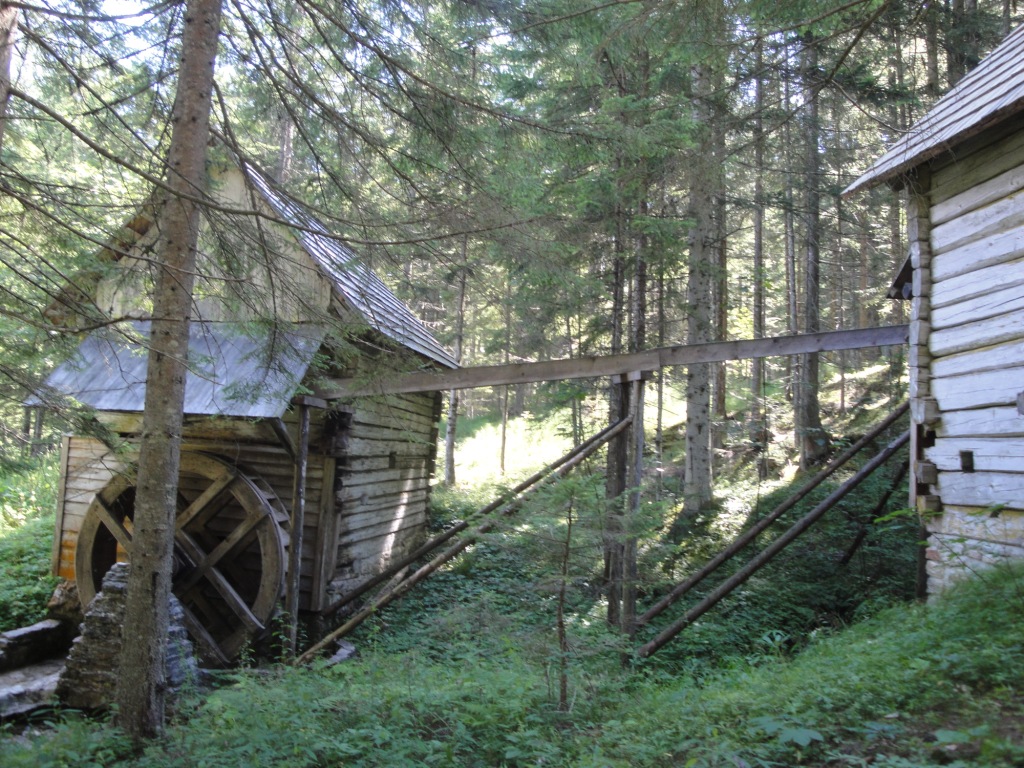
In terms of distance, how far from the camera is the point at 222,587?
28.7 feet

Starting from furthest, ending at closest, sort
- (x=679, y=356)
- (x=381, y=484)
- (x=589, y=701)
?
1. (x=381, y=484)
2. (x=679, y=356)
3. (x=589, y=701)

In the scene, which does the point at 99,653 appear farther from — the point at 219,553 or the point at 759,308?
the point at 759,308

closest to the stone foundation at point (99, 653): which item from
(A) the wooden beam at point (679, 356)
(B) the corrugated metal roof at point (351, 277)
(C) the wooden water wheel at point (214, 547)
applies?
(C) the wooden water wheel at point (214, 547)

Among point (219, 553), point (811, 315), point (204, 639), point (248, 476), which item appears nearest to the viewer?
point (204, 639)

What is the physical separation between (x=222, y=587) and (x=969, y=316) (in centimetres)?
880

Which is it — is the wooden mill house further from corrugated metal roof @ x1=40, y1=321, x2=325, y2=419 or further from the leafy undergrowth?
the leafy undergrowth

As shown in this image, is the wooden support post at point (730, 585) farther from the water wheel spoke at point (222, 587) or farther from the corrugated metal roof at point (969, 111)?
the water wheel spoke at point (222, 587)

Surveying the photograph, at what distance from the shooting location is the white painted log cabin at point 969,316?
559cm

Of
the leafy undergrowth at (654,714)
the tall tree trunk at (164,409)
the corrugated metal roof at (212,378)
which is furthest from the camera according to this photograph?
the corrugated metal roof at (212,378)

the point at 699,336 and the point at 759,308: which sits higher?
the point at 759,308

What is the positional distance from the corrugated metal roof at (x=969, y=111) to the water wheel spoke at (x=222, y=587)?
8.23 m

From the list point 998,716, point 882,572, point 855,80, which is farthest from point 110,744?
point 855,80

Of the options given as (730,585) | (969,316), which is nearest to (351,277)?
(730,585)

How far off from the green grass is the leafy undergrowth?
4200 mm
